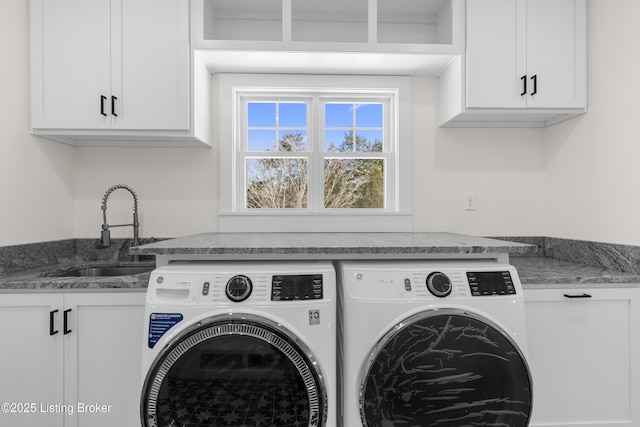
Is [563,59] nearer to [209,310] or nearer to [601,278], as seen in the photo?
[601,278]

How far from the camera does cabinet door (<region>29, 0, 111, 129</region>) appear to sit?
1961 millimetres

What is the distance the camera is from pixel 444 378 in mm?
1346

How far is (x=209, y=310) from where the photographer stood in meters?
1.35

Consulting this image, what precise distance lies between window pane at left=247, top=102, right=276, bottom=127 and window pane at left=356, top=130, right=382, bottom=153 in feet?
2.04

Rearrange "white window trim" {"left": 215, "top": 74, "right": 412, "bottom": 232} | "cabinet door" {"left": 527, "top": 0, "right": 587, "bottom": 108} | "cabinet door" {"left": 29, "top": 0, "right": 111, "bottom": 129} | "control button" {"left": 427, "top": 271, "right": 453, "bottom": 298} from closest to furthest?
"control button" {"left": 427, "top": 271, "right": 453, "bottom": 298}, "cabinet door" {"left": 29, "top": 0, "right": 111, "bottom": 129}, "cabinet door" {"left": 527, "top": 0, "right": 587, "bottom": 108}, "white window trim" {"left": 215, "top": 74, "right": 412, "bottom": 232}

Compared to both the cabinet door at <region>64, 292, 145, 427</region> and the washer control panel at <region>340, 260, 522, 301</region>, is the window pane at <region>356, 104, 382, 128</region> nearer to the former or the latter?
the washer control panel at <region>340, 260, 522, 301</region>

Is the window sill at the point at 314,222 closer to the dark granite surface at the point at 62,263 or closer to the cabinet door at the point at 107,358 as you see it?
the dark granite surface at the point at 62,263

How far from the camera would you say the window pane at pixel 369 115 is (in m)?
2.62

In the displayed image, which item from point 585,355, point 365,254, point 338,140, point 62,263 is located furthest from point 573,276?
point 62,263

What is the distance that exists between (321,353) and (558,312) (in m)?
1.18

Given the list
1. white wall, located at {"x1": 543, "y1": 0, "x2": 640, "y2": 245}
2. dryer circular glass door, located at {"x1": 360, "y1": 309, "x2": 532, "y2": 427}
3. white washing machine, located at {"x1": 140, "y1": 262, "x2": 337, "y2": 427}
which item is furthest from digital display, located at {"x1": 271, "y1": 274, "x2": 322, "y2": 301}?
white wall, located at {"x1": 543, "y1": 0, "x2": 640, "y2": 245}

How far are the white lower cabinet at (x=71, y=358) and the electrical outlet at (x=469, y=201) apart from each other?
6.63ft

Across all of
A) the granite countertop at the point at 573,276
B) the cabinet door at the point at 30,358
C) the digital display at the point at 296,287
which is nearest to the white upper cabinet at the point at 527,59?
the granite countertop at the point at 573,276

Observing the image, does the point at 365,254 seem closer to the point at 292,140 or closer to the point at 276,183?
the point at 276,183
